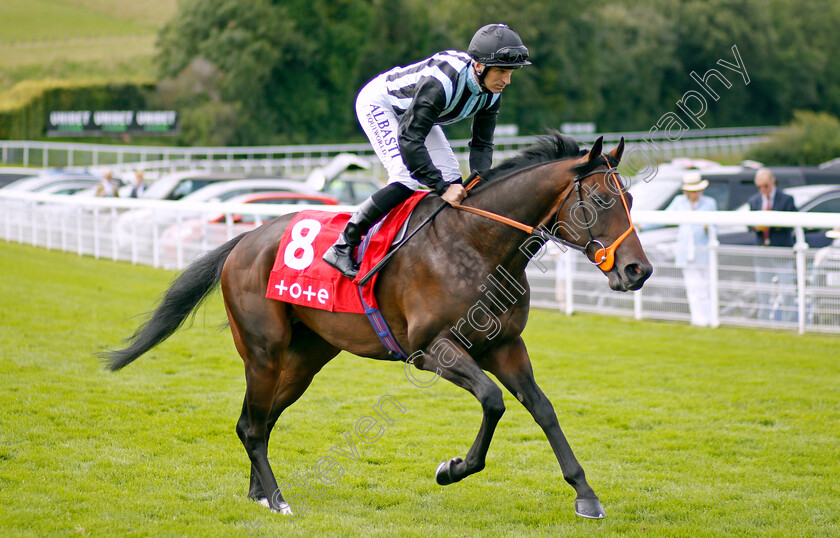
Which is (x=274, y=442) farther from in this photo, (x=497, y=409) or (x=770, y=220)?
(x=770, y=220)

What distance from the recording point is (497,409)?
3.92m

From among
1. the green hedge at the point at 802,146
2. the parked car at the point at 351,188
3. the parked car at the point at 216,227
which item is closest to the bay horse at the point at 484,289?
the parked car at the point at 216,227

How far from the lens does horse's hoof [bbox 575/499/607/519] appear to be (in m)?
3.90

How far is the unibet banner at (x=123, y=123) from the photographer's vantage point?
127 ft

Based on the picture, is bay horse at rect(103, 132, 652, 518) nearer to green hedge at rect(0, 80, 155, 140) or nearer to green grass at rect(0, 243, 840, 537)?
green grass at rect(0, 243, 840, 537)

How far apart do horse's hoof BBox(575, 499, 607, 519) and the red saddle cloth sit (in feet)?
4.62

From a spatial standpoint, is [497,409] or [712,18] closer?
[497,409]

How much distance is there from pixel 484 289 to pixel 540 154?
0.80m

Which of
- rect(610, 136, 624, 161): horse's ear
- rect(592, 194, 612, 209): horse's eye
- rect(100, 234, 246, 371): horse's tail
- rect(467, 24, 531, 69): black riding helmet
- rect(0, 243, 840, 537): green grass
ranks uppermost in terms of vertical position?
rect(467, 24, 531, 69): black riding helmet

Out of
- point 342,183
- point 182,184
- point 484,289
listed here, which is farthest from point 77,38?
point 484,289

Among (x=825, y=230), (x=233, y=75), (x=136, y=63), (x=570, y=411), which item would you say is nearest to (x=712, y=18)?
(x=233, y=75)

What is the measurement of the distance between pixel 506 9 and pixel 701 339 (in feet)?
156

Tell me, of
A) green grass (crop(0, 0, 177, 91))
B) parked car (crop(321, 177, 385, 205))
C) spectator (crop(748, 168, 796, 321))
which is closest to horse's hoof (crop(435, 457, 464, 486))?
spectator (crop(748, 168, 796, 321))

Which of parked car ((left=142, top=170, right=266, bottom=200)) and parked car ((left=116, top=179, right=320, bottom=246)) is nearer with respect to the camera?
parked car ((left=116, top=179, right=320, bottom=246))
